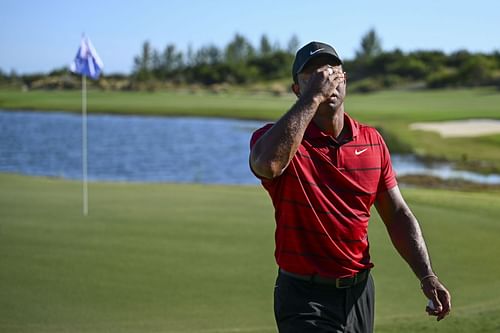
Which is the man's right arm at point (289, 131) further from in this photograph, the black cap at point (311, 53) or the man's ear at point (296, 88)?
the man's ear at point (296, 88)

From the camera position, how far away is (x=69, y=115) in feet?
198

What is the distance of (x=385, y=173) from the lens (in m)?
3.80

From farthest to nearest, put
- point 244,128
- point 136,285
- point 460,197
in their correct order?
point 244,128 → point 460,197 → point 136,285

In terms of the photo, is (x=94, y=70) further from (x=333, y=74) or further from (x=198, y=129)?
(x=198, y=129)

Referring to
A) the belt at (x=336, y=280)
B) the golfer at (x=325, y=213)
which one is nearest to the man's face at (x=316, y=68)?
the golfer at (x=325, y=213)

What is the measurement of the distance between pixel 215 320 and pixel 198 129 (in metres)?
37.6

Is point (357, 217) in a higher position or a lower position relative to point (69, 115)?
higher

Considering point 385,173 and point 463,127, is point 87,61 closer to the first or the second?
point 385,173

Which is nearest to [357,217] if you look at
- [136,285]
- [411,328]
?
[411,328]

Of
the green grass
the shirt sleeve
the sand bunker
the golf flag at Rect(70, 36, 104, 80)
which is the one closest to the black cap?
the shirt sleeve

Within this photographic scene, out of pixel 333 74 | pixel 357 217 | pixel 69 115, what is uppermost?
pixel 333 74

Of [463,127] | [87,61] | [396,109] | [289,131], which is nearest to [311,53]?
[289,131]

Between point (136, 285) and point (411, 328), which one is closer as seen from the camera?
point (411, 328)

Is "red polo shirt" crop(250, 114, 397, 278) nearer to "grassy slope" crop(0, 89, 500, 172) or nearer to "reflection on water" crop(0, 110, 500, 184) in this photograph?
"reflection on water" crop(0, 110, 500, 184)
